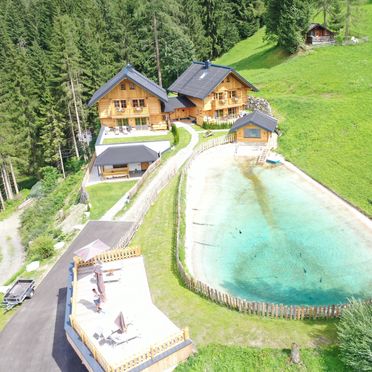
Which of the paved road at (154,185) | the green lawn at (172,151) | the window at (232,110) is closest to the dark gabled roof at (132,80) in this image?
the green lawn at (172,151)

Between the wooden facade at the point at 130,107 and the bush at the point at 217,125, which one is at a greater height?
the wooden facade at the point at 130,107

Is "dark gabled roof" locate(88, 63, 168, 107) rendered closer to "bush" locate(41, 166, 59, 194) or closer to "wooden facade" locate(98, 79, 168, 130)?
"wooden facade" locate(98, 79, 168, 130)

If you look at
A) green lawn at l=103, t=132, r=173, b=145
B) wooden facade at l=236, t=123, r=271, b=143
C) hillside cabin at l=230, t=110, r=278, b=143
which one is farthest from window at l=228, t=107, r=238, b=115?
green lawn at l=103, t=132, r=173, b=145

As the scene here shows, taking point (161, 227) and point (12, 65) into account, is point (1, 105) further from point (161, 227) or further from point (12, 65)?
point (161, 227)

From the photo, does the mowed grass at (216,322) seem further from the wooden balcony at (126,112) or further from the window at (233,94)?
the window at (233,94)

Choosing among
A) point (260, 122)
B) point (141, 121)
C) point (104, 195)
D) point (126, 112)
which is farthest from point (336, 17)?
point (104, 195)

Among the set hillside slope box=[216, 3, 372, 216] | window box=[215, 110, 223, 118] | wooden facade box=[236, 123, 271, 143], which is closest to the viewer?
hillside slope box=[216, 3, 372, 216]
